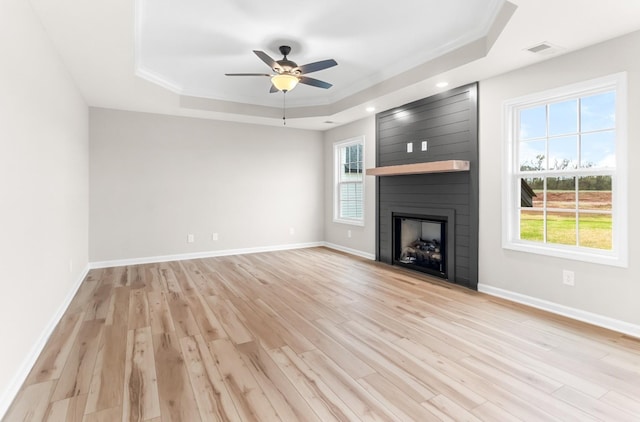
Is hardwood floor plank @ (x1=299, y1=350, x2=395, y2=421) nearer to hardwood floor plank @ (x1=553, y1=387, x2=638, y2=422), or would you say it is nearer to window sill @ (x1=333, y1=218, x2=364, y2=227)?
hardwood floor plank @ (x1=553, y1=387, x2=638, y2=422)

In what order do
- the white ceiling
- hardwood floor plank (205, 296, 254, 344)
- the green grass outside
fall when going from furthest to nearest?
the green grass outside < hardwood floor plank (205, 296, 254, 344) < the white ceiling

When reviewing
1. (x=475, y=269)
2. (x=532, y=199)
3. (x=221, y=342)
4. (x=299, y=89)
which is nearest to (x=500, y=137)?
(x=532, y=199)

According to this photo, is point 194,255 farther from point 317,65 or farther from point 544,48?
point 544,48

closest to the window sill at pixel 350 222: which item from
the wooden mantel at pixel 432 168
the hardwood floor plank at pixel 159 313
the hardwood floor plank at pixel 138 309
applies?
the wooden mantel at pixel 432 168

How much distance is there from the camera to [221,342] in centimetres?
270

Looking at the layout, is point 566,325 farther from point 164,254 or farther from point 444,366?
point 164,254

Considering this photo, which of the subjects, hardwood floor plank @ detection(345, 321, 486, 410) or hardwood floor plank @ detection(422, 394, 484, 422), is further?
hardwood floor plank @ detection(345, 321, 486, 410)

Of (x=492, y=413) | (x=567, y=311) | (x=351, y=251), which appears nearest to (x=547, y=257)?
(x=567, y=311)

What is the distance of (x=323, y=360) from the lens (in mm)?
2414

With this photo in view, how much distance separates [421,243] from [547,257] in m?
1.98

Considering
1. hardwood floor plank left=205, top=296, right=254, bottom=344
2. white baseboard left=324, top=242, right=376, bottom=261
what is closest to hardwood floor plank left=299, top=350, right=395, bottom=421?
hardwood floor plank left=205, top=296, right=254, bottom=344

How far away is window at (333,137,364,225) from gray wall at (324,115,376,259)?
0.39ft

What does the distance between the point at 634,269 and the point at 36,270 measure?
478 cm

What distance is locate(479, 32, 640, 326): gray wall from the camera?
111 inches
